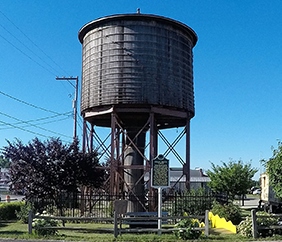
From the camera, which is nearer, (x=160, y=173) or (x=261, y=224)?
(x=261, y=224)

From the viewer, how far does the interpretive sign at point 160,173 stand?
14.9 meters

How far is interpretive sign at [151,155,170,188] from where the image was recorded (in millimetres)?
14859

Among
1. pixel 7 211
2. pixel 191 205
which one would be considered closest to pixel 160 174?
pixel 191 205

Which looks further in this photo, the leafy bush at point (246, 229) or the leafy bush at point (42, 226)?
the leafy bush at point (42, 226)

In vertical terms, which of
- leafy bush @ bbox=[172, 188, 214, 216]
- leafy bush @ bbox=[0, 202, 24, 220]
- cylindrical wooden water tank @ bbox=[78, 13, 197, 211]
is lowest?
leafy bush @ bbox=[0, 202, 24, 220]

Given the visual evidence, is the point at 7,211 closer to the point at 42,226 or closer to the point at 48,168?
the point at 48,168

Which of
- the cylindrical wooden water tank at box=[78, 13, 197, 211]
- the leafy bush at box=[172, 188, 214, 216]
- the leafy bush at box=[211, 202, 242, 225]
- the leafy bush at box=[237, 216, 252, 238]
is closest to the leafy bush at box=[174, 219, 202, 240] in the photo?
the leafy bush at box=[237, 216, 252, 238]

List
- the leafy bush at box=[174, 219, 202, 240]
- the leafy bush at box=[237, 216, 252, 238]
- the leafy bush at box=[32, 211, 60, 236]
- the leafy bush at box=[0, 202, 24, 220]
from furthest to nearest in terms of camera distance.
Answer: the leafy bush at box=[0, 202, 24, 220] → the leafy bush at box=[32, 211, 60, 236] → the leafy bush at box=[237, 216, 252, 238] → the leafy bush at box=[174, 219, 202, 240]

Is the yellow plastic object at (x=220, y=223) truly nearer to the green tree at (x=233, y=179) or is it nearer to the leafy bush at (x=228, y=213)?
the leafy bush at (x=228, y=213)

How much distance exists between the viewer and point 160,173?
14969mm

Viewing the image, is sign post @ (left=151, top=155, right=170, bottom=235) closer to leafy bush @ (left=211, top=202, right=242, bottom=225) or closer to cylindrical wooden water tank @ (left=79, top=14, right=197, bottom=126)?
leafy bush @ (left=211, top=202, right=242, bottom=225)

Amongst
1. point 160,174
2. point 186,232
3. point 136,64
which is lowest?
point 186,232

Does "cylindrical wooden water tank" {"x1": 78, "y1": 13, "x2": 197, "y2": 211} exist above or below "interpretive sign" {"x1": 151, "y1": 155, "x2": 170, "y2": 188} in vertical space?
above

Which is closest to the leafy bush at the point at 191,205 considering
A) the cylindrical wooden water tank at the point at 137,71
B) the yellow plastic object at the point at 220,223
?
the yellow plastic object at the point at 220,223
